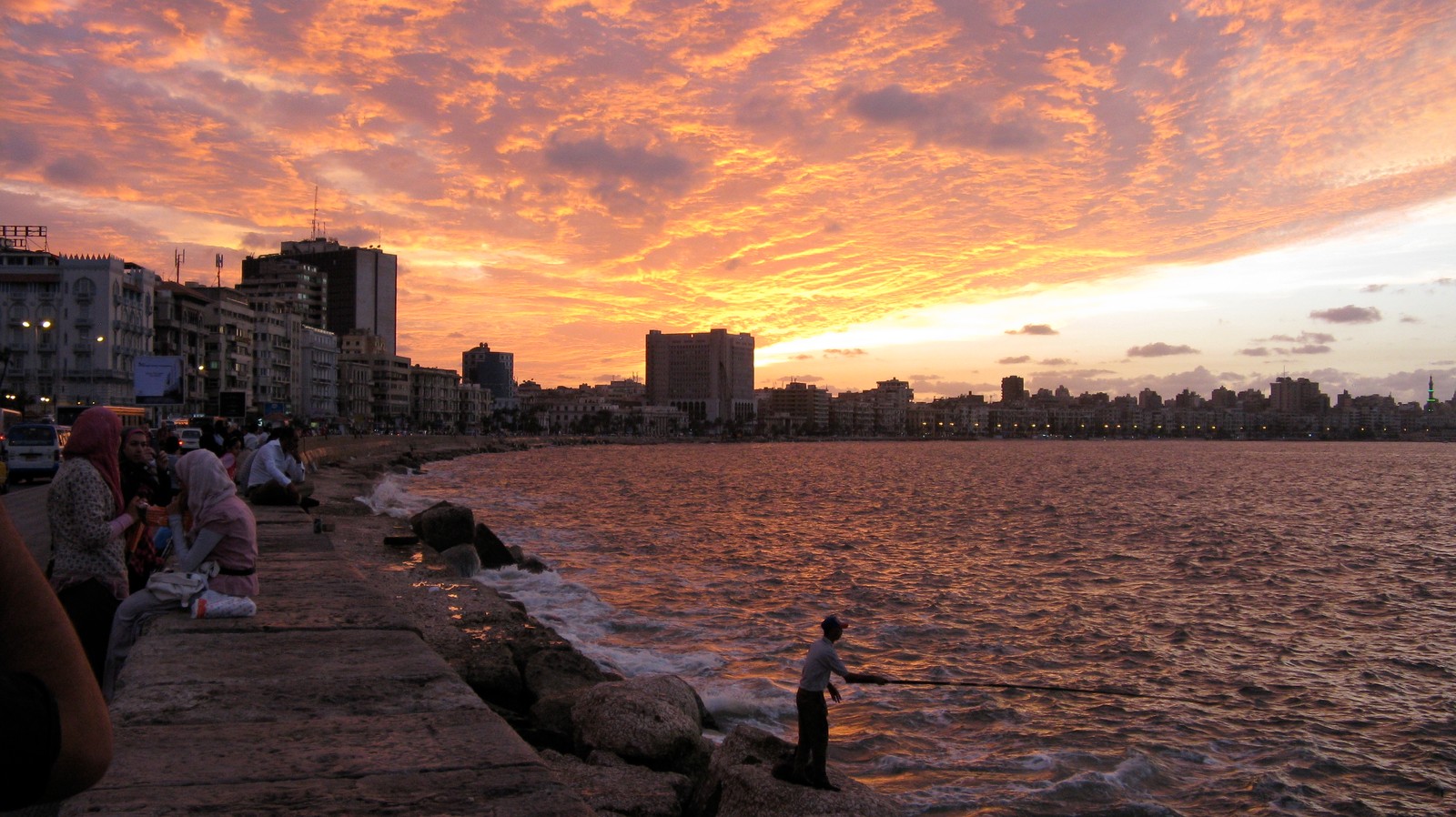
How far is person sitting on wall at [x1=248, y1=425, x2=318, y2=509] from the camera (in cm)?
1641

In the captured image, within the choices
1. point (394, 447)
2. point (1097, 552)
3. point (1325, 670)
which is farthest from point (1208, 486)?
point (394, 447)

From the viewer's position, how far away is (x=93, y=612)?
6.52m

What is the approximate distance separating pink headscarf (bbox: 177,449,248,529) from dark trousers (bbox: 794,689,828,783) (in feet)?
15.7

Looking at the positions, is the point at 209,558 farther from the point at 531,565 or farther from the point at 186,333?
the point at 186,333

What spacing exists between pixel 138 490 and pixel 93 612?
1758mm

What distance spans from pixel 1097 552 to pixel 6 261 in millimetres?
94045

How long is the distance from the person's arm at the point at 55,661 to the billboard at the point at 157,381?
4965 centimetres

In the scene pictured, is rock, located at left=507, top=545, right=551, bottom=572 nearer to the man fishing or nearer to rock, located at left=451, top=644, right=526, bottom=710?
rock, located at left=451, top=644, right=526, bottom=710

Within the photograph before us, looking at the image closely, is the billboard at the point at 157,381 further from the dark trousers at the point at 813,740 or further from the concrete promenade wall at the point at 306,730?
the dark trousers at the point at 813,740

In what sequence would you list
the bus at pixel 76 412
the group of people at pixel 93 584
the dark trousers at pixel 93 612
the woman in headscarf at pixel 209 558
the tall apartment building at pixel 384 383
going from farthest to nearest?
the tall apartment building at pixel 384 383
the bus at pixel 76 412
the woman in headscarf at pixel 209 558
the dark trousers at pixel 93 612
the group of people at pixel 93 584

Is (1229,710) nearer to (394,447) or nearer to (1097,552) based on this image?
(1097,552)

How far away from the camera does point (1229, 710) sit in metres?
13.3

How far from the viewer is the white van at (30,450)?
28422 millimetres

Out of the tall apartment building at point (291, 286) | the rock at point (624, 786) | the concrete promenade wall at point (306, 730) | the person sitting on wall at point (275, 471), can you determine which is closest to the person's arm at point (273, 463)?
the person sitting on wall at point (275, 471)
